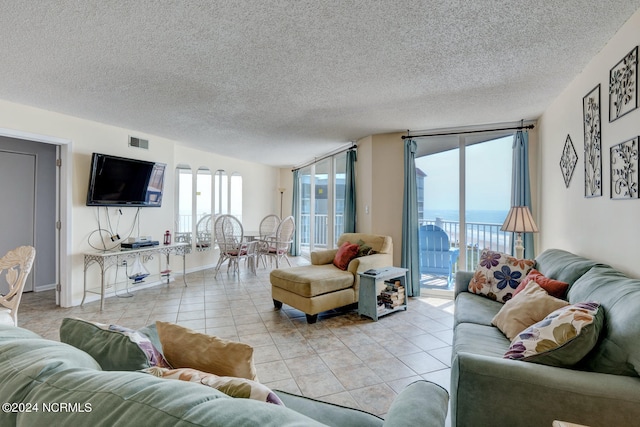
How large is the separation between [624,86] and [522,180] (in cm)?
194

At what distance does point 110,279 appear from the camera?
4285 millimetres

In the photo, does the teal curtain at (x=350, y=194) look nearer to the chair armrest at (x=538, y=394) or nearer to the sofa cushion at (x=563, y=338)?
the sofa cushion at (x=563, y=338)

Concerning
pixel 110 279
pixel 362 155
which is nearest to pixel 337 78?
pixel 362 155

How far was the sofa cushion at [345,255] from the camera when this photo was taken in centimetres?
383

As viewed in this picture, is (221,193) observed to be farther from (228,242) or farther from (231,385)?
(231,385)

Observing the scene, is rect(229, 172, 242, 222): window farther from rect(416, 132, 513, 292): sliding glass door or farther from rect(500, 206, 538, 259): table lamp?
rect(500, 206, 538, 259): table lamp

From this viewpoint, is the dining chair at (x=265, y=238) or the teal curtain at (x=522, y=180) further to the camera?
the dining chair at (x=265, y=238)

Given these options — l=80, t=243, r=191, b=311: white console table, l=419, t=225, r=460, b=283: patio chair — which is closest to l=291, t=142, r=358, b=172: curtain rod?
l=419, t=225, r=460, b=283: patio chair

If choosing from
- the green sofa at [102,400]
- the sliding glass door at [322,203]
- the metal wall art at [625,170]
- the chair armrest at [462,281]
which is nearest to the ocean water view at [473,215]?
the chair armrest at [462,281]

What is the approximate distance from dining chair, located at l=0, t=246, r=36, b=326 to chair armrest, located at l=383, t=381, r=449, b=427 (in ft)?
8.58

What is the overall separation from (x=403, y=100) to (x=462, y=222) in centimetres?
206

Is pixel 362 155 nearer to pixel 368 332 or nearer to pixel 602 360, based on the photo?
pixel 368 332

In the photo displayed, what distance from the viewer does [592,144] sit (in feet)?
7.69

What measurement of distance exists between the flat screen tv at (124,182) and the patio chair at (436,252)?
167 inches
